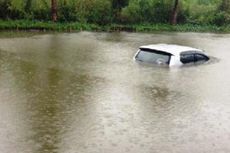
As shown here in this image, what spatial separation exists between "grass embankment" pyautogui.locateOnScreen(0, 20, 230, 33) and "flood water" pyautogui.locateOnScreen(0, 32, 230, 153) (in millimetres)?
6978

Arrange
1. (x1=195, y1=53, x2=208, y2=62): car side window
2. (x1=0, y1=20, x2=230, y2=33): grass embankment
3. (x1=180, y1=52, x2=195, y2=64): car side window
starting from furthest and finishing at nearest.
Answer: (x1=0, y1=20, x2=230, y2=33): grass embankment → (x1=195, y1=53, x2=208, y2=62): car side window → (x1=180, y1=52, x2=195, y2=64): car side window

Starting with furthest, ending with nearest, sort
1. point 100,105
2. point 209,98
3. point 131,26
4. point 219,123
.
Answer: point 131,26
point 209,98
point 100,105
point 219,123

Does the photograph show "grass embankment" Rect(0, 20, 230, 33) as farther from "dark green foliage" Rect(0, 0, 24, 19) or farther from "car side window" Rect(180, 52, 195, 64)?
"car side window" Rect(180, 52, 195, 64)

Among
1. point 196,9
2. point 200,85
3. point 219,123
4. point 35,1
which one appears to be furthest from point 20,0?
point 219,123

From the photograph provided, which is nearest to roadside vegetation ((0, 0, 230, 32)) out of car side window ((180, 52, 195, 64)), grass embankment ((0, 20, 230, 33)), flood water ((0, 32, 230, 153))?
grass embankment ((0, 20, 230, 33))

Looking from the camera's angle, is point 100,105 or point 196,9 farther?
point 196,9

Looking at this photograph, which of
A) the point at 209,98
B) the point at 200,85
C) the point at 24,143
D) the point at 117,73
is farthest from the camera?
the point at 117,73

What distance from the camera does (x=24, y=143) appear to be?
9844 mm

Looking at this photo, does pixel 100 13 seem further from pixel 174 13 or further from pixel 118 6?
pixel 174 13

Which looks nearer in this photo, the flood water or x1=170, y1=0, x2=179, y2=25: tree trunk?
the flood water

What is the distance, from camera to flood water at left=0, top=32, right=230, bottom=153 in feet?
33.3

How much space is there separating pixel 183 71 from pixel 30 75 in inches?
204

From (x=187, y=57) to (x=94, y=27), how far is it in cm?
1356

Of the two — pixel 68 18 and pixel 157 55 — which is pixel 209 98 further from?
pixel 68 18
